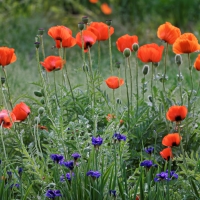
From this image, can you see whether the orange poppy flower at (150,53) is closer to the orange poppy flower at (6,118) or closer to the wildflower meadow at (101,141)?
the wildflower meadow at (101,141)

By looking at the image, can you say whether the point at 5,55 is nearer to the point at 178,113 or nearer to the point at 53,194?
the point at 53,194

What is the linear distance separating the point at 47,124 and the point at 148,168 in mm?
1125

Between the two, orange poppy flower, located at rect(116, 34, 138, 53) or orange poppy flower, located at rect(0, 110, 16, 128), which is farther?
orange poppy flower, located at rect(116, 34, 138, 53)

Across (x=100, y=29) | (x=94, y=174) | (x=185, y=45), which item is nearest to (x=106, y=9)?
(x=100, y=29)

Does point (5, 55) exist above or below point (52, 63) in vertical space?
above

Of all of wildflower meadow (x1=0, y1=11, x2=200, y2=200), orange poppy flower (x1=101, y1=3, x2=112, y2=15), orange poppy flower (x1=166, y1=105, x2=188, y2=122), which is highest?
orange poppy flower (x1=166, y1=105, x2=188, y2=122)

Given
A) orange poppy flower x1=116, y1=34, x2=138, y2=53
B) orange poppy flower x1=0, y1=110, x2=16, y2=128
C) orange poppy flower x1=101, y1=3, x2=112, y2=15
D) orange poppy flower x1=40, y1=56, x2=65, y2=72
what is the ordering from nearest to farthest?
orange poppy flower x1=0, y1=110, x2=16, y2=128, orange poppy flower x1=40, y1=56, x2=65, y2=72, orange poppy flower x1=116, y1=34, x2=138, y2=53, orange poppy flower x1=101, y1=3, x2=112, y2=15

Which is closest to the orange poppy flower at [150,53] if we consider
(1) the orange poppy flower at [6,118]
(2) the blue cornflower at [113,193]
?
(1) the orange poppy flower at [6,118]

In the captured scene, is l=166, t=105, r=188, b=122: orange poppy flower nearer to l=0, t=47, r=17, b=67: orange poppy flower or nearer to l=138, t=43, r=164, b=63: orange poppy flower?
l=138, t=43, r=164, b=63: orange poppy flower

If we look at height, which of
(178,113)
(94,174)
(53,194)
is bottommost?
(53,194)

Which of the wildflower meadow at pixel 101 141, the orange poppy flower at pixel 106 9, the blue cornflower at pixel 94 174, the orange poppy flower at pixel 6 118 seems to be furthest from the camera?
the orange poppy flower at pixel 106 9

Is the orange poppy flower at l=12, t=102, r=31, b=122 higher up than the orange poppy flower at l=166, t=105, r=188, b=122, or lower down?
lower down

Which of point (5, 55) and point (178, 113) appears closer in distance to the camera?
point (178, 113)

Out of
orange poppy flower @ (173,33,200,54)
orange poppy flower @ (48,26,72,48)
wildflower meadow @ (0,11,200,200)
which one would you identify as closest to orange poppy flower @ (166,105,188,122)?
wildflower meadow @ (0,11,200,200)
